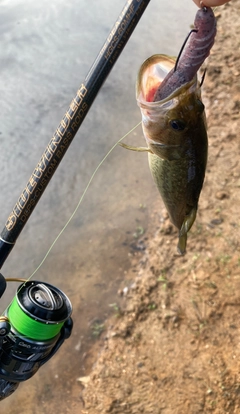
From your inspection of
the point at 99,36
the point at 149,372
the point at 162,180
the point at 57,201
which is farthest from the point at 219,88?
the point at 162,180

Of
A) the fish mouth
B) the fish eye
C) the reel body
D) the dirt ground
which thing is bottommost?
the dirt ground

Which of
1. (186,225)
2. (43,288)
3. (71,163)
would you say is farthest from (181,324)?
(71,163)

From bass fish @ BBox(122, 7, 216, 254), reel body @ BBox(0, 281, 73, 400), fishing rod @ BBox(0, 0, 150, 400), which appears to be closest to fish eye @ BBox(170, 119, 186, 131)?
bass fish @ BBox(122, 7, 216, 254)

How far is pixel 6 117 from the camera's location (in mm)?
4262

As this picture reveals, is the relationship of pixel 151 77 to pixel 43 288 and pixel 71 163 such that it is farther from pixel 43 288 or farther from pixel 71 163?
pixel 71 163

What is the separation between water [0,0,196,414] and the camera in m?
3.27

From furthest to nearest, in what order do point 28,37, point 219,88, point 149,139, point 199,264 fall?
point 28,37 → point 219,88 → point 199,264 → point 149,139

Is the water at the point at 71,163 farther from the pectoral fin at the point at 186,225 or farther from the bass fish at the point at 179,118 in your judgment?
the bass fish at the point at 179,118

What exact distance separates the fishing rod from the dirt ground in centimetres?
136

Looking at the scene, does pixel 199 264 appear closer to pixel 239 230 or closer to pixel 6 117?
pixel 239 230

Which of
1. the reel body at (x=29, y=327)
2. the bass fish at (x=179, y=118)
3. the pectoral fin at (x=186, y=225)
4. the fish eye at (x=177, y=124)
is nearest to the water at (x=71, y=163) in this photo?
the reel body at (x=29, y=327)

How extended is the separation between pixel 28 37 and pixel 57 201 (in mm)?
2377

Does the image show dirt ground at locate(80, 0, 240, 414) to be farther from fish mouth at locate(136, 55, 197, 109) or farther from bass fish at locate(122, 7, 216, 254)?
fish mouth at locate(136, 55, 197, 109)

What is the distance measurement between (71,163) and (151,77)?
2.80 meters
